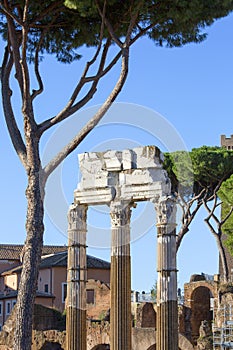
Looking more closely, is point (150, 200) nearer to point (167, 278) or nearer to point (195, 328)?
point (167, 278)

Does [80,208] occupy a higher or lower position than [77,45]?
lower

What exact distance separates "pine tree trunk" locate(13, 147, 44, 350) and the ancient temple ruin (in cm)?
285

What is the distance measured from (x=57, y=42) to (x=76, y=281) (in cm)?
465

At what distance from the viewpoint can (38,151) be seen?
14.2 meters

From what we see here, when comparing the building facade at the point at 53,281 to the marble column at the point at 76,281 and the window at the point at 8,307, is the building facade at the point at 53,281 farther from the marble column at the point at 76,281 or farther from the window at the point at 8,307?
the marble column at the point at 76,281

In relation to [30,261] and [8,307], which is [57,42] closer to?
[30,261]

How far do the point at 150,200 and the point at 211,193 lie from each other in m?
17.2

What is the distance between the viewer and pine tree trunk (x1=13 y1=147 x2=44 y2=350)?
1332 cm

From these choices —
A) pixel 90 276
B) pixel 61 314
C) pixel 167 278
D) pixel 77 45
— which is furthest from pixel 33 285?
pixel 90 276

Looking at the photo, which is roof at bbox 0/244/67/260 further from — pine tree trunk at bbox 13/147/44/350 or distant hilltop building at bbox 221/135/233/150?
pine tree trunk at bbox 13/147/44/350

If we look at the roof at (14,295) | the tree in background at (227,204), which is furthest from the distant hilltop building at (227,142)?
the roof at (14,295)

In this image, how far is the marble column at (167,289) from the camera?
51.9 feet

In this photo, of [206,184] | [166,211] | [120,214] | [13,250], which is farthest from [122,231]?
[13,250]

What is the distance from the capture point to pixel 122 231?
16344mm
